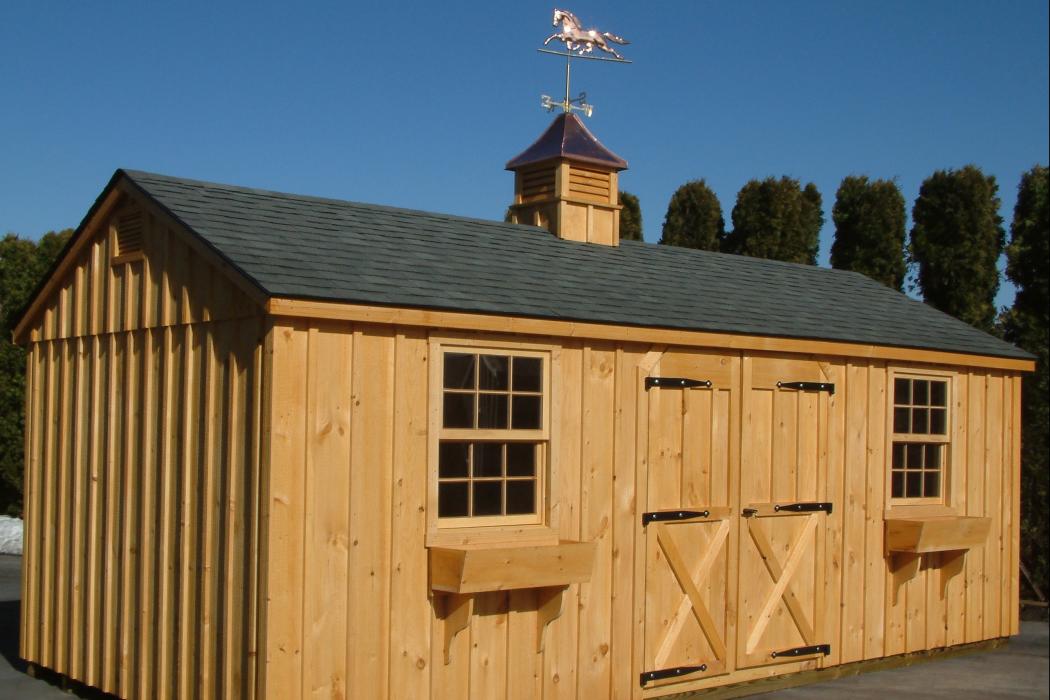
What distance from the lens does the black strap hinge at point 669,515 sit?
8.73 metres

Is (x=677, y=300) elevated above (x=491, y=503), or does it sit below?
above

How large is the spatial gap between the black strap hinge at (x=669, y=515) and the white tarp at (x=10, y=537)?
39.6ft

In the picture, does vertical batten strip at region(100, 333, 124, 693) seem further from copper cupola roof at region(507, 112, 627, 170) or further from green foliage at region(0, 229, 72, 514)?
green foliage at region(0, 229, 72, 514)

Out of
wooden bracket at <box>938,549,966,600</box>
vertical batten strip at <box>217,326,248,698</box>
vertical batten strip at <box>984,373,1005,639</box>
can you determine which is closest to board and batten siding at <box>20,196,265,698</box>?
vertical batten strip at <box>217,326,248,698</box>

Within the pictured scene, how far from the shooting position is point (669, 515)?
8867 millimetres

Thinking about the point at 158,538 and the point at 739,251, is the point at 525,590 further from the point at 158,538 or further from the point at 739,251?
the point at 739,251

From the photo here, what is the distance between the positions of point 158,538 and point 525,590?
2.43 m

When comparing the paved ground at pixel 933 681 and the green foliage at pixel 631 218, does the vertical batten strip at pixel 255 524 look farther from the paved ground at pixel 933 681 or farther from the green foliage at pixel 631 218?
the green foliage at pixel 631 218

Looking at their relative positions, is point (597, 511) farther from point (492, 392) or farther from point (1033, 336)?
point (1033, 336)

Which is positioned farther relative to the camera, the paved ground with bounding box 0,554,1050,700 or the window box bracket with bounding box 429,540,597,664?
the paved ground with bounding box 0,554,1050,700

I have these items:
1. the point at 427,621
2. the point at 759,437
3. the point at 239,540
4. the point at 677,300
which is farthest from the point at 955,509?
the point at 239,540

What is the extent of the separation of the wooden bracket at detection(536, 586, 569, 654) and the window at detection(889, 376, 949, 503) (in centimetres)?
381

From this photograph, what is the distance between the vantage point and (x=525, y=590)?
8.02 metres

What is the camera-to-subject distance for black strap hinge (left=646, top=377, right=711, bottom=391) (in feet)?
28.8
